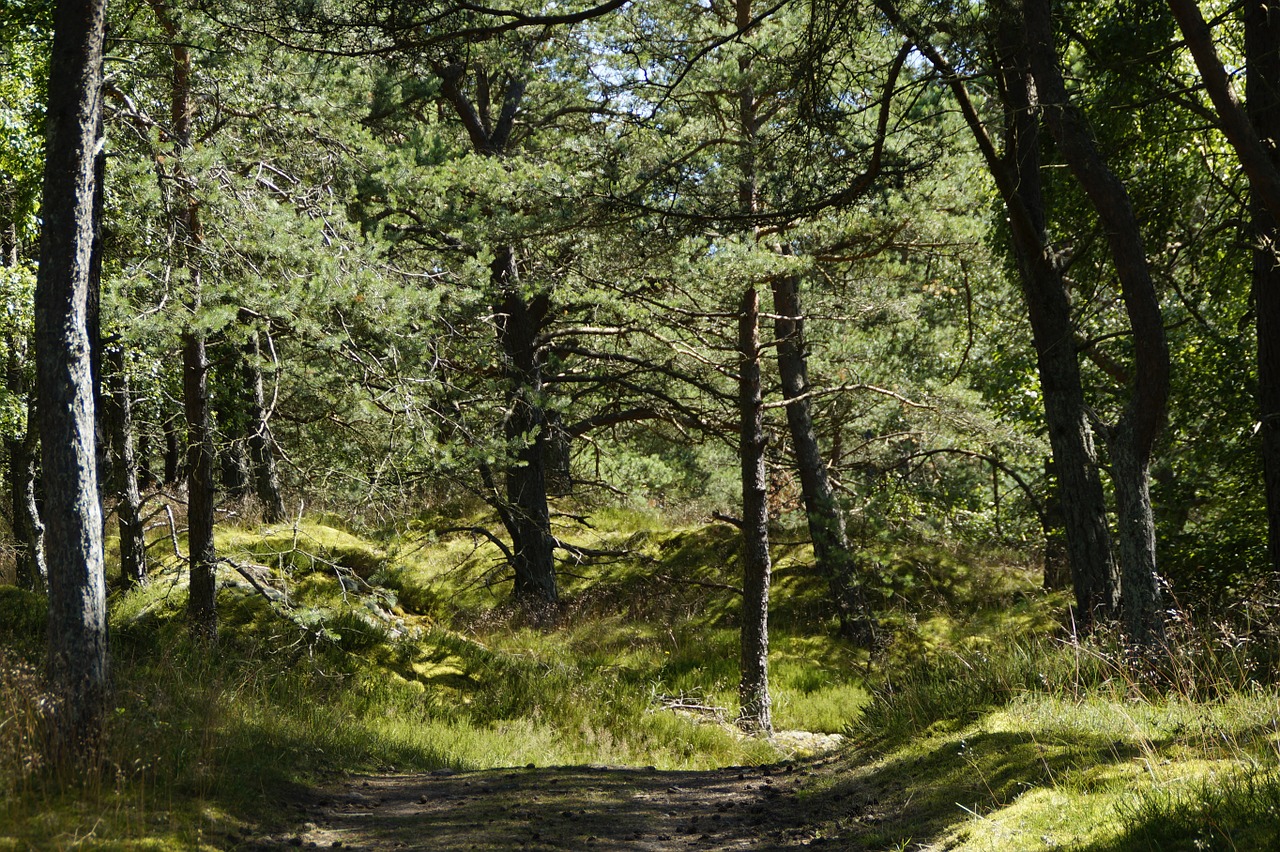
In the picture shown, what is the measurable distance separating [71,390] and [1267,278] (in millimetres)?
8291

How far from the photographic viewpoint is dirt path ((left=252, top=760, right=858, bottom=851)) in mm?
4762

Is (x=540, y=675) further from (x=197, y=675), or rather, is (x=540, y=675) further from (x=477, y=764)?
(x=197, y=675)

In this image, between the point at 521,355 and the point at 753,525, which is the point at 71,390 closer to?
the point at 753,525

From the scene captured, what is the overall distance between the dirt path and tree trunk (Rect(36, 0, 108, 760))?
56.5 inches

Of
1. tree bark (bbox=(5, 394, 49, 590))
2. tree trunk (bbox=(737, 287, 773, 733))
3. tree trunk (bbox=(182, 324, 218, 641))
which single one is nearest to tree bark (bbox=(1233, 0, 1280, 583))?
tree trunk (bbox=(737, 287, 773, 733))

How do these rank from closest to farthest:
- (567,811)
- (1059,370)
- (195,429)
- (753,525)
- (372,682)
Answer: (567,811)
(1059,370)
(195,429)
(372,682)
(753,525)

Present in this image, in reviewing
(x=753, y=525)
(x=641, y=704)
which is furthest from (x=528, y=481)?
(x=641, y=704)

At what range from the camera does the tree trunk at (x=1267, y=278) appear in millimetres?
6797

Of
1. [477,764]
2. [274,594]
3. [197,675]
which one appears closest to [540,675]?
[477,764]

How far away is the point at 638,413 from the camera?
45.0ft

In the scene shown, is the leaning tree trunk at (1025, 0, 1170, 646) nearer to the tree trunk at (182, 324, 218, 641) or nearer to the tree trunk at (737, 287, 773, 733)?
the tree trunk at (737, 287, 773, 733)

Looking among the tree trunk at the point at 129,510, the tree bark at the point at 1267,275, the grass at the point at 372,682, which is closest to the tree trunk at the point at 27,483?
the tree trunk at the point at 129,510

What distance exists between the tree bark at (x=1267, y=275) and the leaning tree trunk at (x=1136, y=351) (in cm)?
146

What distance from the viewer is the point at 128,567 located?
10.6 m
